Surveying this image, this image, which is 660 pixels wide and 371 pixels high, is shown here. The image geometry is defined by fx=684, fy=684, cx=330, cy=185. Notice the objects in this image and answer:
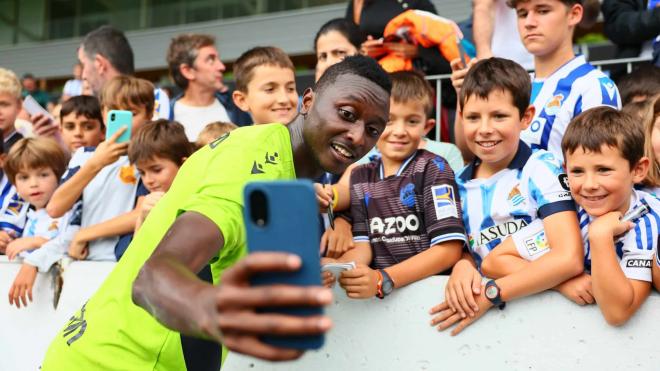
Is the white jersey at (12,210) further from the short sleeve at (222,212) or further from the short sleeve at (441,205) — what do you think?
the short sleeve at (222,212)

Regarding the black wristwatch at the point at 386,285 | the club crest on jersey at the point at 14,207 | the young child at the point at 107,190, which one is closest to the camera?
the black wristwatch at the point at 386,285

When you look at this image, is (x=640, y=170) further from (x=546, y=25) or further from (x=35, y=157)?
(x=35, y=157)

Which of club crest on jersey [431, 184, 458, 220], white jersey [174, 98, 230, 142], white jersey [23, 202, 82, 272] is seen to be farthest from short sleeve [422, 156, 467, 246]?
white jersey [174, 98, 230, 142]

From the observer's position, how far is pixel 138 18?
61.2 feet

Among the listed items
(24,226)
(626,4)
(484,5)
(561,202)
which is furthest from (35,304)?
(626,4)

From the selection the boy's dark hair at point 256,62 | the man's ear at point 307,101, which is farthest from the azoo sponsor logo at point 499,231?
the boy's dark hair at point 256,62

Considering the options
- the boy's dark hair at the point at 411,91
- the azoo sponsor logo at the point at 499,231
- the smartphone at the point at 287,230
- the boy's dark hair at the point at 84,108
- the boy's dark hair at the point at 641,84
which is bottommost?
the smartphone at the point at 287,230

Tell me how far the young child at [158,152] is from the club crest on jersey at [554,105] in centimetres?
196

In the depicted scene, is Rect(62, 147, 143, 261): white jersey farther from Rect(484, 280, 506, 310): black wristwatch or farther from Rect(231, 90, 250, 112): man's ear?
Rect(484, 280, 506, 310): black wristwatch

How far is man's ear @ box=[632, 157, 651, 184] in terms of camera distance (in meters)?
2.61

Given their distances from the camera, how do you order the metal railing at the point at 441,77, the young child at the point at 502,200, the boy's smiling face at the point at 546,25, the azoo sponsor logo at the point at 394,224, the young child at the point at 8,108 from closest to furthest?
1. the young child at the point at 502,200
2. the azoo sponsor logo at the point at 394,224
3. the boy's smiling face at the point at 546,25
4. the metal railing at the point at 441,77
5. the young child at the point at 8,108

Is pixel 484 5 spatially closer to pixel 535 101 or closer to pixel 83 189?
pixel 535 101

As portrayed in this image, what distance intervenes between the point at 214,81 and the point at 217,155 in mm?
3642

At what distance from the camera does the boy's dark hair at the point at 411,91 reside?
3.44 m
